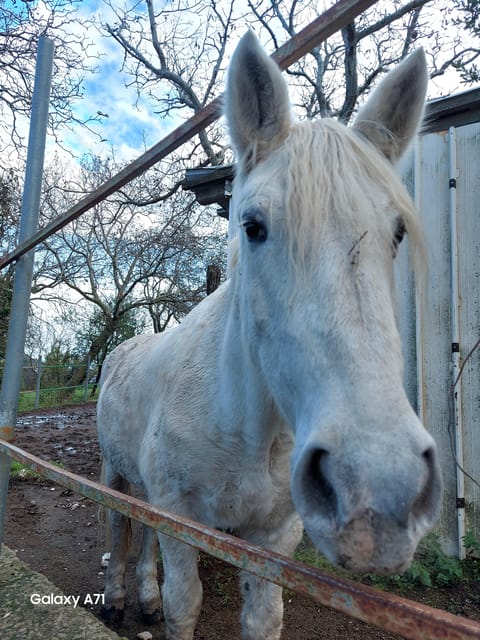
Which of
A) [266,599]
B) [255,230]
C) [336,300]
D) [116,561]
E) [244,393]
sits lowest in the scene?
[116,561]

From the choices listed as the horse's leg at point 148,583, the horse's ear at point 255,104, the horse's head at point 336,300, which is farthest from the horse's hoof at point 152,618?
the horse's ear at point 255,104

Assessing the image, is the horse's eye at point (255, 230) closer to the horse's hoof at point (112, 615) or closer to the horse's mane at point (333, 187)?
the horse's mane at point (333, 187)

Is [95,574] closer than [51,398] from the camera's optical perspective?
Yes

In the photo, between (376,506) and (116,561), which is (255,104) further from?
(116,561)

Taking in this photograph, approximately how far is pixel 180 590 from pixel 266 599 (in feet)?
1.38

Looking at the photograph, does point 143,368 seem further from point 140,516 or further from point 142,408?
point 140,516

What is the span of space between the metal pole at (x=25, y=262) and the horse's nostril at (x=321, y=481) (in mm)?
2236

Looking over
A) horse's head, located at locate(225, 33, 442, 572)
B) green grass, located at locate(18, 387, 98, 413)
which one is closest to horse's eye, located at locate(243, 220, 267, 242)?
horse's head, located at locate(225, 33, 442, 572)

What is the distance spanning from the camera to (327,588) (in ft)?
2.55

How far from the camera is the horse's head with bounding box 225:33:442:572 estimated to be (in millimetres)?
792

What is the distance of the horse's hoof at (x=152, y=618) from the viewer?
307cm

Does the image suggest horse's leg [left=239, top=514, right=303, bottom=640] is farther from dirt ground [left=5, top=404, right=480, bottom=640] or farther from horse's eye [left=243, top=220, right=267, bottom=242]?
horse's eye [left=243, top=220, right=267, bottom=242]

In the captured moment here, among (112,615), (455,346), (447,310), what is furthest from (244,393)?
(447,310)

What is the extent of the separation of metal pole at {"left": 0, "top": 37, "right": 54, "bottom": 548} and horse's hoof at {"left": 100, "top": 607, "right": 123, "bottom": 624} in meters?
1.09
